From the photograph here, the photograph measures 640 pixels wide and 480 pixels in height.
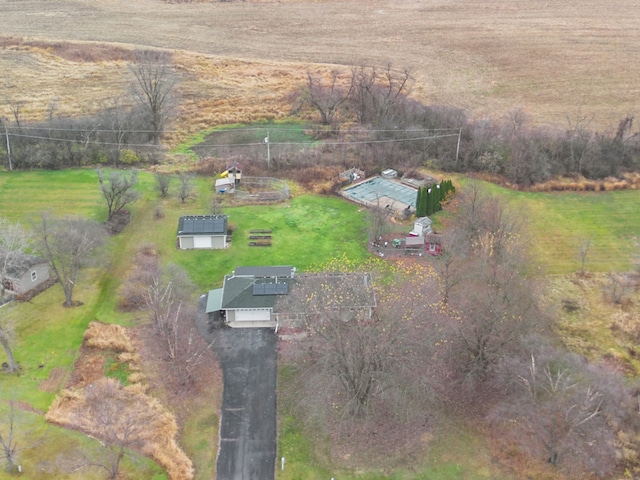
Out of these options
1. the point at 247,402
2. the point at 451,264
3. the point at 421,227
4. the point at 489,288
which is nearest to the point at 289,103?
the point at 421,227

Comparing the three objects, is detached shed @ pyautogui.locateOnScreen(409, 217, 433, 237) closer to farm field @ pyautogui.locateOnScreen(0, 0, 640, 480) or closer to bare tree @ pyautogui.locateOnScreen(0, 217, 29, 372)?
farm field @ pyautogui.locateOnScreen(0, 0, 640, 480)

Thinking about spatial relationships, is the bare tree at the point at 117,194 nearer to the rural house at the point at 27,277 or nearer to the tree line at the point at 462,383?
the rural house at the point at 27,277

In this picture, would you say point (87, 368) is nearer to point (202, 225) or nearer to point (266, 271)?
point (266, 271)

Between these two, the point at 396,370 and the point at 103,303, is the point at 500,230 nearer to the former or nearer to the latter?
the point at 396,370

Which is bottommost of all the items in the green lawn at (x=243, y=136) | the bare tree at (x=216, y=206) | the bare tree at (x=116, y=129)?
the bare tree at (x=216, y=206)

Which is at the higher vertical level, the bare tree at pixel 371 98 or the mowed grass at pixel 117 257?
the bare tree at pixel 371 98

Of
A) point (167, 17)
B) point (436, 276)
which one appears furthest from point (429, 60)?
point (436, 276)

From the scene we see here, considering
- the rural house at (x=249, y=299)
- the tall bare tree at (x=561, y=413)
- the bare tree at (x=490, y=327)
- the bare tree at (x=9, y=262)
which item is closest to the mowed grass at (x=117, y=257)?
the bare tree at (x=9, y=262)
